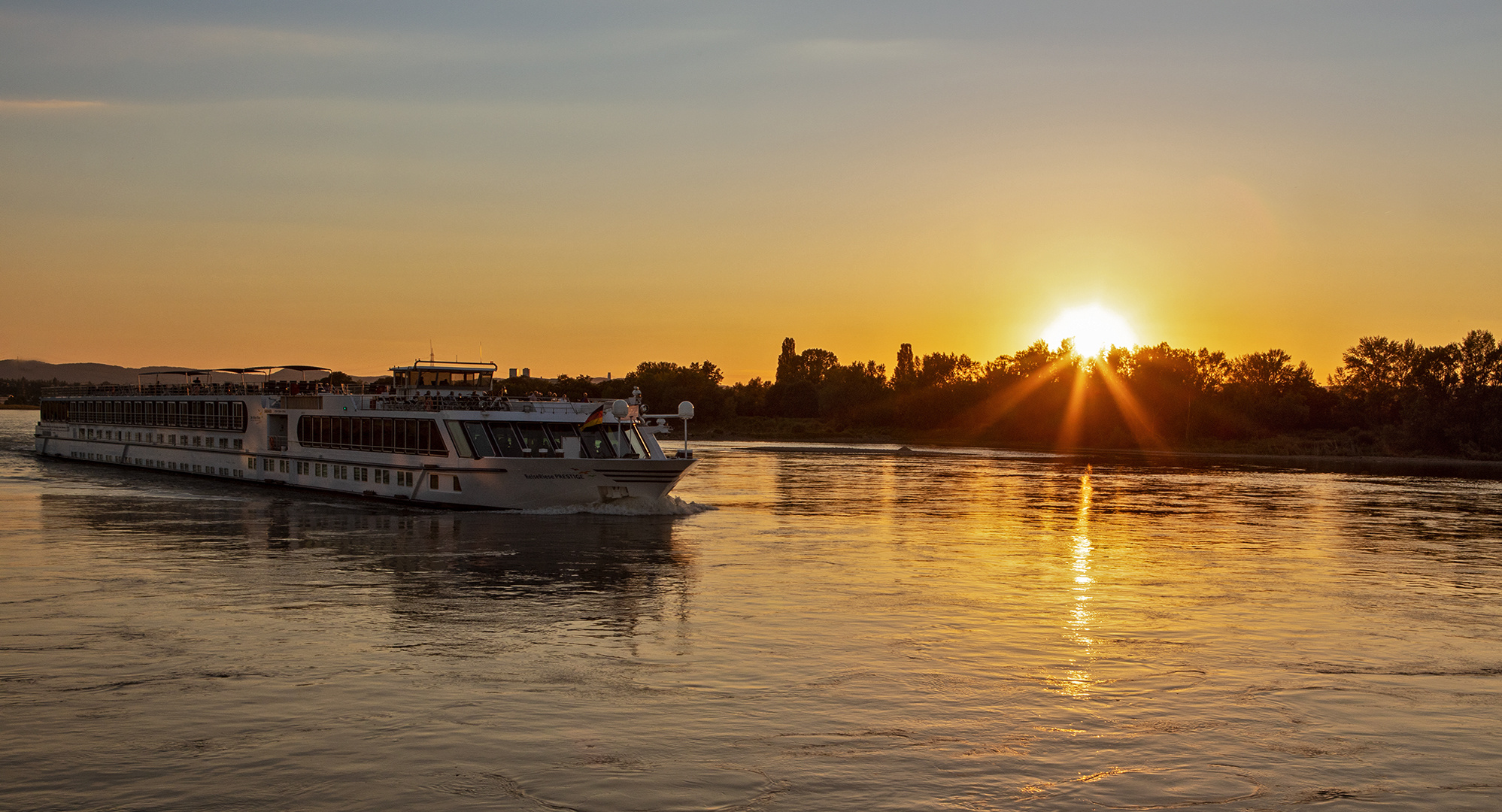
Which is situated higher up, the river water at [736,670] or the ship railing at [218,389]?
the ship railing at [218,389]

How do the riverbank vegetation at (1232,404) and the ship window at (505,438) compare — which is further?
the riverbank vegetation at (1232,404)

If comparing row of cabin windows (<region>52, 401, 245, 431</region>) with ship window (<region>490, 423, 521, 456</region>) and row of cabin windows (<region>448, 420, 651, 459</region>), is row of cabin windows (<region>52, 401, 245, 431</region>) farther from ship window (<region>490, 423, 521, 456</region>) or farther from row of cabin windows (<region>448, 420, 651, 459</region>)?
ship window (<region>490, 423, 521, 456</region>)

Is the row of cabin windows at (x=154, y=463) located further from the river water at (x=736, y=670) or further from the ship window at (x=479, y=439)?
the ship window at (x=479, y=439)

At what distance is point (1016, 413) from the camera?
579 ft

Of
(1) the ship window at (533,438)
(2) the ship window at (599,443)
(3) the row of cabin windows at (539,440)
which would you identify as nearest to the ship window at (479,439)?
(3) the row of cabin windows at (539,440)

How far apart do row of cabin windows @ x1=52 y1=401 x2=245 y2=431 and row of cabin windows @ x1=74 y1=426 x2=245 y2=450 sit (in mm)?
686

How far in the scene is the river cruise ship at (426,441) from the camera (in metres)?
50.8

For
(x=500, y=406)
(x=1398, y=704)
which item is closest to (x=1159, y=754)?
(x=1398, y=704)

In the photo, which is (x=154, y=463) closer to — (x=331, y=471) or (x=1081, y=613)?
(x=331, y=471)

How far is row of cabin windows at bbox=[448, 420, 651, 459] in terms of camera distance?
51.3 metres

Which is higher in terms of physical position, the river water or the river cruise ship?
the river cruise ship

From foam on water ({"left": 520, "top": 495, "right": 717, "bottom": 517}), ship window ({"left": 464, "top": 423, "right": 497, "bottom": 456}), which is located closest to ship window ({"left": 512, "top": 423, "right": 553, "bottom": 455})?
ship window ({"left": 464, "top": 423, "right": 497, "bottom": 456})

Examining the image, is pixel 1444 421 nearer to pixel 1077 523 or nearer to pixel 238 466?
pixel 1077 523

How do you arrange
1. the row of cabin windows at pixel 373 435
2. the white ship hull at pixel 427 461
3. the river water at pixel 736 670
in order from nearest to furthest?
the river water at pixel 736 670 < the white ship hull at pixel 427 461 < the row of cabin windows at pixel 373 435
